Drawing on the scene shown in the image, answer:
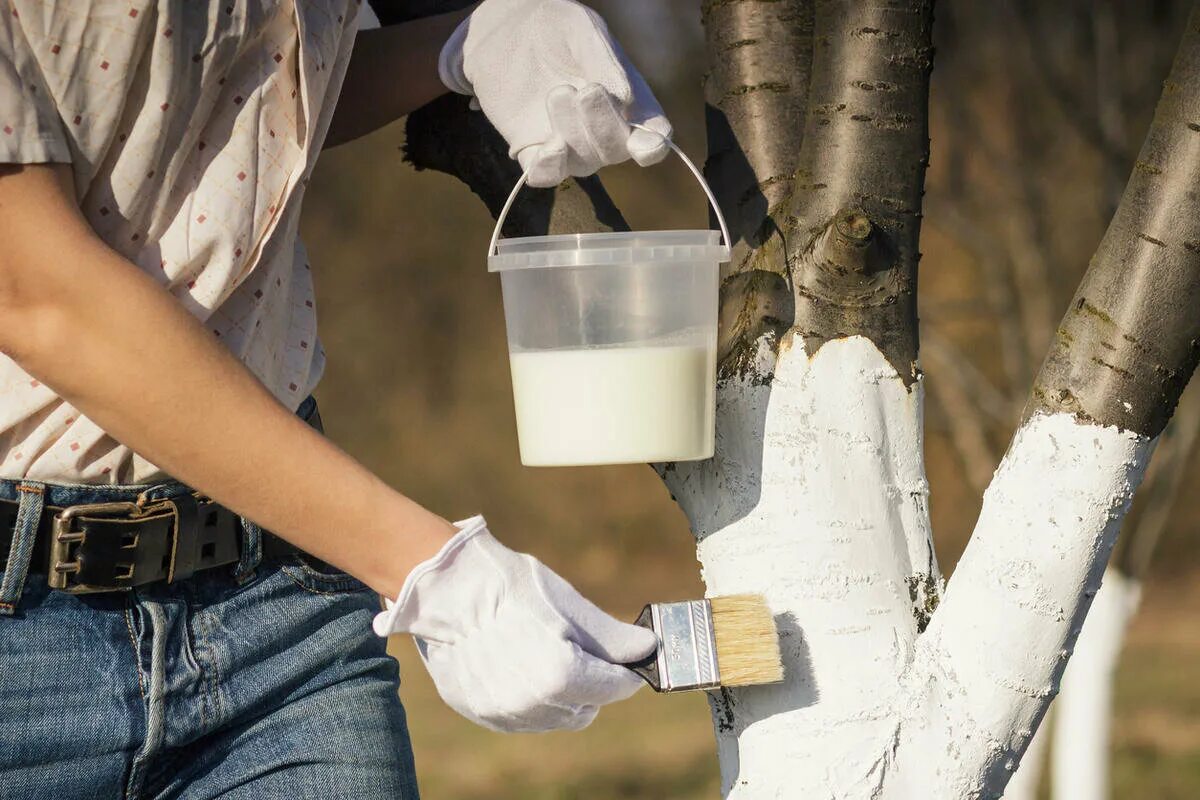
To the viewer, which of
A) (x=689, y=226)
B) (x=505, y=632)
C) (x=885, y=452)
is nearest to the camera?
(x=505, y=632)

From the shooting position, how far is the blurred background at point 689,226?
4375mm

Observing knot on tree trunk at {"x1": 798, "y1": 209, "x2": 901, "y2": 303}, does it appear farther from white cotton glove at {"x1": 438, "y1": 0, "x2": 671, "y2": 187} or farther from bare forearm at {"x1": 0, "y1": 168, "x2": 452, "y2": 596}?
bare forearm at {"x1": 0, "y1": 168, "x2": 452, "y2": 596}

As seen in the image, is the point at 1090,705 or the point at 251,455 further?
the point at 1090,705

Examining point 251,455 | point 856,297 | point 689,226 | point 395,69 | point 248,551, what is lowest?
point 248,551

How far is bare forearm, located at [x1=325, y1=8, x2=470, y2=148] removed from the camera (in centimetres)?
176

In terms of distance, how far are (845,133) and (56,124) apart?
2.89 feet

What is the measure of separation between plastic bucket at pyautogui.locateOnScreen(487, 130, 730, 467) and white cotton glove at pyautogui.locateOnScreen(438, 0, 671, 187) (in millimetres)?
93

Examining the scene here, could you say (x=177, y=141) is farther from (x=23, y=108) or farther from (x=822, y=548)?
(x=822, y=548)

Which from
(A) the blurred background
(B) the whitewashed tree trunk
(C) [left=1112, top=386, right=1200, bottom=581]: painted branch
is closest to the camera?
(B) the whitewashed tree trunk

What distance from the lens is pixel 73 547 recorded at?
4.57 feet

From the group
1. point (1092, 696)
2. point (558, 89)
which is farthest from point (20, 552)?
point (1092, 696)

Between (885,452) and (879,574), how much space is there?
5.8 inches

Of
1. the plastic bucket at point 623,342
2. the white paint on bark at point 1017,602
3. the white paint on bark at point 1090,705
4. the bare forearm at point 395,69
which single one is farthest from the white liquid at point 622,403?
the white paint on bark at point 1090,705

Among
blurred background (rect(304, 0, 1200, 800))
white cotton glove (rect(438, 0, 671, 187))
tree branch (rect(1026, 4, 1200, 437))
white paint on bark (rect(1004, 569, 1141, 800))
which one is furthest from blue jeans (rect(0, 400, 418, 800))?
blurred background (rect(304, 0, 1200, 800))
